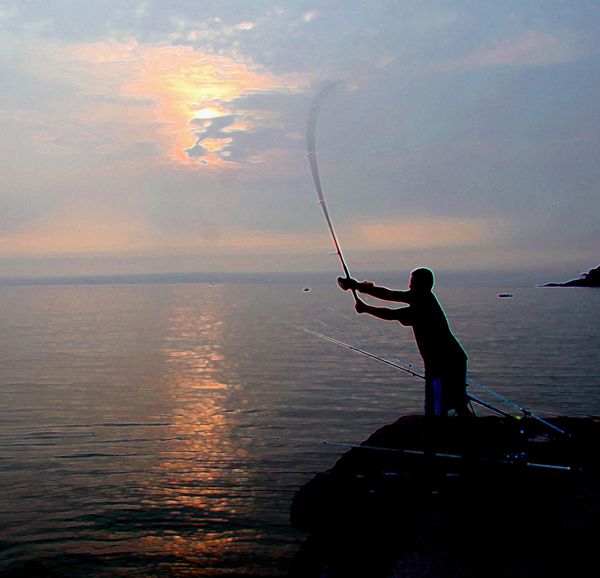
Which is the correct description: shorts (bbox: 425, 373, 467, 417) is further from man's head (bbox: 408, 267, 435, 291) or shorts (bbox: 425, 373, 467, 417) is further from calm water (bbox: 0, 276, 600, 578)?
calm water (bbox: 0, 276, 600, 578)

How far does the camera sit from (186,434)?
48.8ft

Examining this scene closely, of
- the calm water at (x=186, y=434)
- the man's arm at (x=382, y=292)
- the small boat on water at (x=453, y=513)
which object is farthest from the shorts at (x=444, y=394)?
the calm water at (x=186, y=434)

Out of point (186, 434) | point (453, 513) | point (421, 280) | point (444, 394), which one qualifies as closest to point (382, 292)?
point (421, 280)

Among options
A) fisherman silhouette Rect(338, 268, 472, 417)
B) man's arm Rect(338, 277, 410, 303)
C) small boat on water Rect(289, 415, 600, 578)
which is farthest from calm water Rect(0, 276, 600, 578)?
man's arm Rect(338, 277, 410, 303)

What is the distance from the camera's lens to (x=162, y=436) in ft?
47.9

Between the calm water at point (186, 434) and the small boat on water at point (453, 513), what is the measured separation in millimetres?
1545

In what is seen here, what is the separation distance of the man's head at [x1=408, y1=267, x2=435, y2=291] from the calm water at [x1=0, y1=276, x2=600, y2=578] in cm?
442

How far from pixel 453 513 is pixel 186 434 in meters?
10.00

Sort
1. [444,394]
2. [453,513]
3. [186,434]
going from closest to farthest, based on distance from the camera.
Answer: [444,394], [453,513], [186,434]

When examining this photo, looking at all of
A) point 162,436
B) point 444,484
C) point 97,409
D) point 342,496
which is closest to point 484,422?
point 444,484

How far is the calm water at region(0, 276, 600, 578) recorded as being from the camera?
329 inches

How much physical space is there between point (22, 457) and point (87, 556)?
18.4 ft

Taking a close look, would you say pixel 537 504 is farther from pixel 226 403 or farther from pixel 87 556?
pixel 226 403

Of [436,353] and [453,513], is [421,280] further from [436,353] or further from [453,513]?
[453,513]
